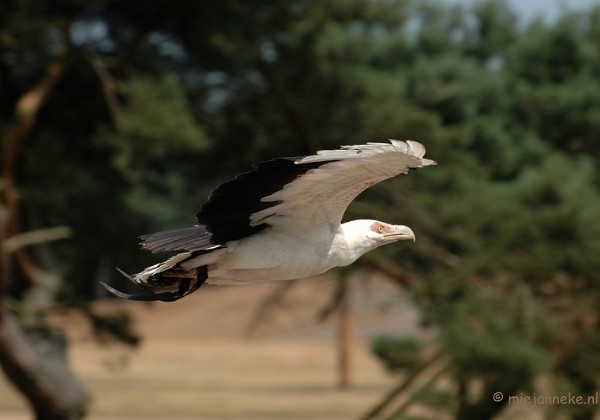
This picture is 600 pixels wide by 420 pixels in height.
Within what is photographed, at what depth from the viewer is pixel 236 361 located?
42000 millimetres

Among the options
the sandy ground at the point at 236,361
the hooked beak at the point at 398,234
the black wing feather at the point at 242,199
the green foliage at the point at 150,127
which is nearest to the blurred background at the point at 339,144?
the green foliage at the point at 150,127

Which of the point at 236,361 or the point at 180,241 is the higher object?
the point at 180,241

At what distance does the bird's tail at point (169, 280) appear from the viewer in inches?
250

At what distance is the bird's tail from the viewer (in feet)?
20.8

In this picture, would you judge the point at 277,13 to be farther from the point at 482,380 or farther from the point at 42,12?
the point at 482,380

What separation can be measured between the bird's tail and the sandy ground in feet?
38.2

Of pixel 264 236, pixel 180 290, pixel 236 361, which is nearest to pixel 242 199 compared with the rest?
pixel 264 236

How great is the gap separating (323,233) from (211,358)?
36737 mm

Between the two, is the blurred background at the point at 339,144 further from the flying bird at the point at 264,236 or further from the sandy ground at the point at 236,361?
the flying bird at the point at 264,236

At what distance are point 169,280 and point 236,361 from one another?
35.8 meters
